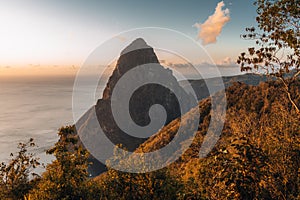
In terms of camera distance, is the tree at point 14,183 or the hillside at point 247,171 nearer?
the hillside at point 247,171

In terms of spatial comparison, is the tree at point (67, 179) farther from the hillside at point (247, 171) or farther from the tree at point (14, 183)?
the tree at point (14, 183)

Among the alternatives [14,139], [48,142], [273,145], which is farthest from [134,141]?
[273,145]

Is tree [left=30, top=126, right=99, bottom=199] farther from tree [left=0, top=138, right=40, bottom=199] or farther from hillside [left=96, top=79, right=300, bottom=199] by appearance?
tree [left=0, top=138, right=40, bottom=199]

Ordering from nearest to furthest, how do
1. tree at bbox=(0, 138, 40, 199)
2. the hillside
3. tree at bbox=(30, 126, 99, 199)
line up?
1. the hillside
2. tree at bbox=(30, 126, 99, 199)
3. tree at bbox=(0, 138, 40, 199)

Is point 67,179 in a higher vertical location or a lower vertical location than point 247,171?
higher

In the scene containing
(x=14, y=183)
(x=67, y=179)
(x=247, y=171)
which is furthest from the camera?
(x=14, y=183)

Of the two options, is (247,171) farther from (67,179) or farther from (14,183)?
(14,183)

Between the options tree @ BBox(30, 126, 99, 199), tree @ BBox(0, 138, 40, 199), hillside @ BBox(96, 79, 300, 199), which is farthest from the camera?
tree @ BBox(0, 138, 40, 199)

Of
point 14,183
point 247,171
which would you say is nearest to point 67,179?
point 14,183

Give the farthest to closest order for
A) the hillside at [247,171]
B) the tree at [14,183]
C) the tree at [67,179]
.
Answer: the tree at [14,183] → the tree at [67,179] → the hillside at [247,171]

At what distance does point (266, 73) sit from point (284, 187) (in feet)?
27.3

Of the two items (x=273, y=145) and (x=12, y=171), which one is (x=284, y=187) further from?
(x=12, y=171)

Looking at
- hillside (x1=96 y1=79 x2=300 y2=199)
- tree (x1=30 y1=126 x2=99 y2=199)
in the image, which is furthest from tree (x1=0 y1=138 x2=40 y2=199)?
hillside (x1=96 y1=79 x2=300 y2=199)

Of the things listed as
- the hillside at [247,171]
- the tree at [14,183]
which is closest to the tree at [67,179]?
the hillside at [247,171]
